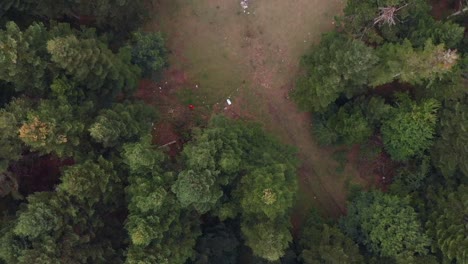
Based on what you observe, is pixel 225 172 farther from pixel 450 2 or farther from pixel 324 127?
pixel 450 2

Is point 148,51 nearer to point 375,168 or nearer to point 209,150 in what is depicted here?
point 209,150

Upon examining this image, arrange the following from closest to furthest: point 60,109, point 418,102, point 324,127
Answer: point 60,109
point 418,102
point 324,127

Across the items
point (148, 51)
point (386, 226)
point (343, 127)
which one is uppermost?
point (148, 51)

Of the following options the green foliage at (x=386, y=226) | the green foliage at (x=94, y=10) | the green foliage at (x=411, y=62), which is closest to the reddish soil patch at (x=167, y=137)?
the green foliage at (x=94, y=10)

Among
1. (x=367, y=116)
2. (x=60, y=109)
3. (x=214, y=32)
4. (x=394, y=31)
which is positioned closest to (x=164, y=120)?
(x=214, y=32)

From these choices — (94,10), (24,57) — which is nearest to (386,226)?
(94,10)

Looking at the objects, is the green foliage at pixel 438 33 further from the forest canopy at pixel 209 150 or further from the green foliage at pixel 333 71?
the green foliage at pixel 333 71

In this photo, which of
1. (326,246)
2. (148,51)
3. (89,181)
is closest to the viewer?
(89,181)
